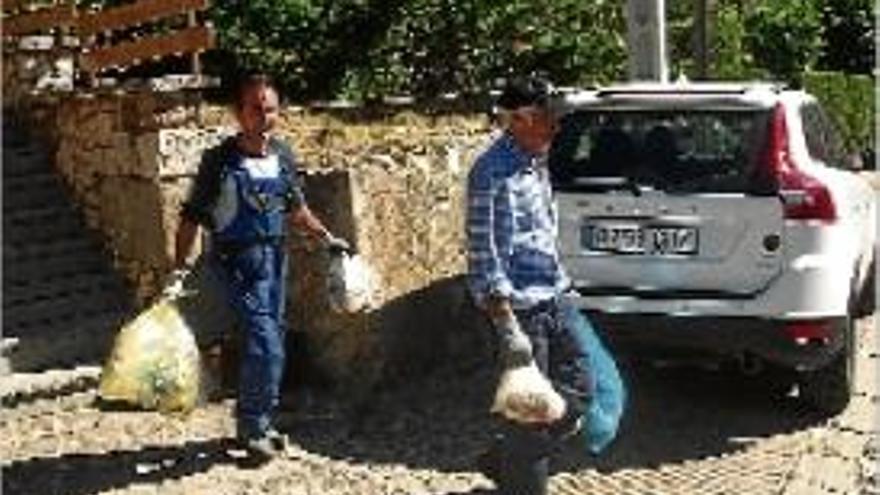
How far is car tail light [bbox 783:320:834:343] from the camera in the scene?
728 centimetres

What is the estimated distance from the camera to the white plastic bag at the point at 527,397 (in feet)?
18.8

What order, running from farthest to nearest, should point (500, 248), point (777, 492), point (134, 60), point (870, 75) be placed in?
point (870, 75) → point (134, 60) → point (777, 492) → point (500, 248)

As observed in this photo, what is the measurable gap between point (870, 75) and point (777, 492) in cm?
2004

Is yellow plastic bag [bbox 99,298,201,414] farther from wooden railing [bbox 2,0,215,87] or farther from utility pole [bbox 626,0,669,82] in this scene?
utility pole [bbox 626,0,669,82]

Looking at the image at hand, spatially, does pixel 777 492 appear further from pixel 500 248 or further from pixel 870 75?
pixel 870 75

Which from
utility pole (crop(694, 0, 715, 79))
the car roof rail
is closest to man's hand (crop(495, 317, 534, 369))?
the car roof rail

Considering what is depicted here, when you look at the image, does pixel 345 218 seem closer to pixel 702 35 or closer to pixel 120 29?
pixel 120 29

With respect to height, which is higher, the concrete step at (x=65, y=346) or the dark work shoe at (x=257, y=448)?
the concrete step at (x=65, y=346)

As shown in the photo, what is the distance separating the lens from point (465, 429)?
799 centimetres

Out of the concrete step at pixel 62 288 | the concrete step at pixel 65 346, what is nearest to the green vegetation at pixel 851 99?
the concrete step at pixel 62 288

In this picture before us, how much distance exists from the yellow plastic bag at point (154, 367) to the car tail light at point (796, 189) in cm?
289

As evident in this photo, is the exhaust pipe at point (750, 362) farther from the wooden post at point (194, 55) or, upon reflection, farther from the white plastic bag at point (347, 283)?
the wooden post at point (194, 55)

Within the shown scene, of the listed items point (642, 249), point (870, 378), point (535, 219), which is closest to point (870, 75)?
point (870, 378)

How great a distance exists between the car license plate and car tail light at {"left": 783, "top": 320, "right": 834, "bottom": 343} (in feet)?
1.91
